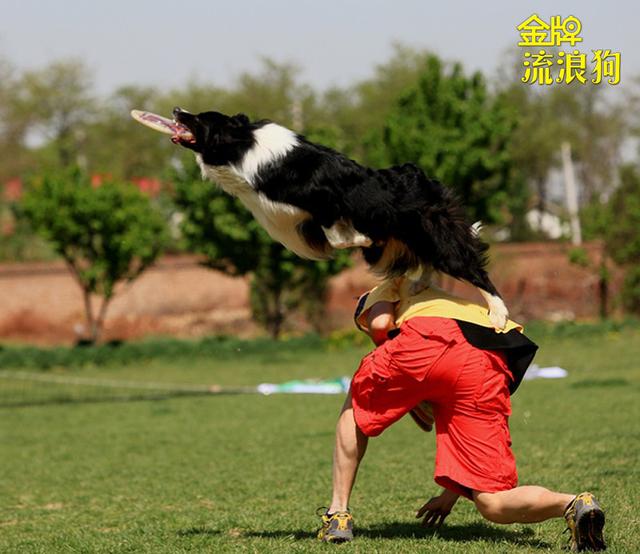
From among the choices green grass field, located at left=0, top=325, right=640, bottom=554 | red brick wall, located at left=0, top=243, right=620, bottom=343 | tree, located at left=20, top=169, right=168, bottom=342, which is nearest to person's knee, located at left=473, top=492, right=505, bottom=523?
green grass field, located at left=0, top=325, right=640, bottom=554

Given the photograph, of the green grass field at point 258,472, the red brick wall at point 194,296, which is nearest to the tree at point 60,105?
the red brick wall at point 194,296

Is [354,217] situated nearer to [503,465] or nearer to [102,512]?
[503,465]

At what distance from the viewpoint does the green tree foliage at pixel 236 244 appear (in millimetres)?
26562

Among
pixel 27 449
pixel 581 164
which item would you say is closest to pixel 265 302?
pixel 27 449

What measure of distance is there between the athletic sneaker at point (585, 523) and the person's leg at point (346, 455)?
3.36ft

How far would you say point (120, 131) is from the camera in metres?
54.5

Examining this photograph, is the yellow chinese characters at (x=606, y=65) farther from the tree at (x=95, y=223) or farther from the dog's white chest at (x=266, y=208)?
the tree at (x=95, y=223)

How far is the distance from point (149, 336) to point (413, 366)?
27123 mm

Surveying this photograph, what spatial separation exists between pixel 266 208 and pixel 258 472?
14.6ft

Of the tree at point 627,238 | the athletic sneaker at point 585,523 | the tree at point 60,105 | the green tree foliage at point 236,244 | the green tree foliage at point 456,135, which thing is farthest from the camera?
the tree at point 60,105

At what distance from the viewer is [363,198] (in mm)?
4977

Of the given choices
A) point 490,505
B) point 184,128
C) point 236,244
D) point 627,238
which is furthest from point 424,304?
point 627,238

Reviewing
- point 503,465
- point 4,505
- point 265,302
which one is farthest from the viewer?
point 265,302

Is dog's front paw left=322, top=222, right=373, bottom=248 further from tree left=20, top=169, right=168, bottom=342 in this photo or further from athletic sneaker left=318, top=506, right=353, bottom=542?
tree left=20, top=169, right=168, bottom=342
